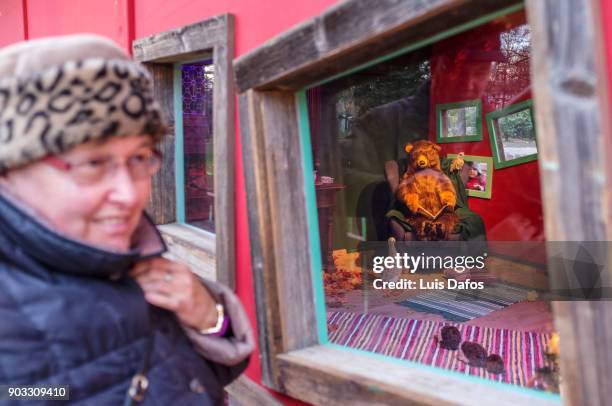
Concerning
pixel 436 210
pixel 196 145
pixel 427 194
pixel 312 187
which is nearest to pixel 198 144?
pixel 196 145

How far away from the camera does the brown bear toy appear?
4.54 metres

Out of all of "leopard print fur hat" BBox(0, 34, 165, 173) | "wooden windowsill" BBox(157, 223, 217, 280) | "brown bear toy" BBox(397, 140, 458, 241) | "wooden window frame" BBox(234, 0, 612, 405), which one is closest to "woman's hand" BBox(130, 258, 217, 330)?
"leopard print fur hat" BBox(0, 34, 165, 173)

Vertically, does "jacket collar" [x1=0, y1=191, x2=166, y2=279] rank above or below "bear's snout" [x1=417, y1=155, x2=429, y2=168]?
below

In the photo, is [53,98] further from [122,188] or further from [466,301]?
[466,301]

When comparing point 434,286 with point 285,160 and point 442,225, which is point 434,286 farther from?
point 285,160

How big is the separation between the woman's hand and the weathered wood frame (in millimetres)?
1412

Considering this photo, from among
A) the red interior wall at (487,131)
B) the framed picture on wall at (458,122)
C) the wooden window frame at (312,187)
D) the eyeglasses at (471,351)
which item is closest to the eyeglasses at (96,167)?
the wooden window frame at (312,187)

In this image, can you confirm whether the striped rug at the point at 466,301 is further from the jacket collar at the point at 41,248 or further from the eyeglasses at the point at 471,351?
the jacket collar at the point at 41,248

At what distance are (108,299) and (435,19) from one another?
3.63 feet

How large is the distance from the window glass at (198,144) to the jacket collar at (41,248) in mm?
2183

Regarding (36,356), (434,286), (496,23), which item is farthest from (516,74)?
(36,356)

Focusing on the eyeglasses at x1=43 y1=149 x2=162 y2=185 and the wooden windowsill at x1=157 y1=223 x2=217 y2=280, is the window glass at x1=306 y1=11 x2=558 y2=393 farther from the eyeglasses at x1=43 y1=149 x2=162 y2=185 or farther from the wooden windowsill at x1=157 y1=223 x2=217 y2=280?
the eyeglasses at x1=43 y1=149 x2=162 y2=185

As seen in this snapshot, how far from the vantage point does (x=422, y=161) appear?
181 inches

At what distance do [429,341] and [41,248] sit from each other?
266 cm
